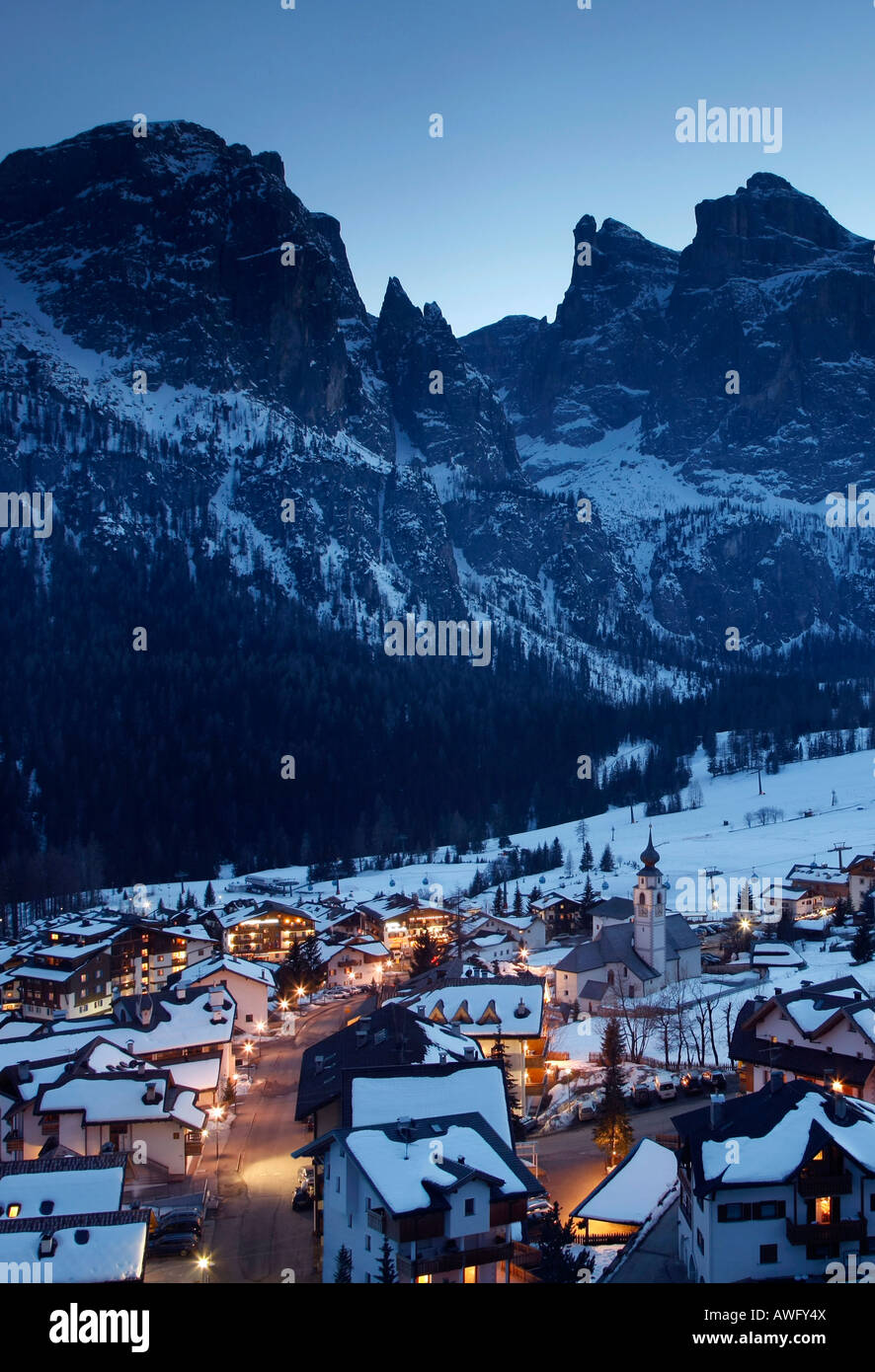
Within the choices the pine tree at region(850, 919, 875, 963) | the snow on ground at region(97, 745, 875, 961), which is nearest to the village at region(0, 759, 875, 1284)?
the pine tree at region(850, 919, 875, 963)

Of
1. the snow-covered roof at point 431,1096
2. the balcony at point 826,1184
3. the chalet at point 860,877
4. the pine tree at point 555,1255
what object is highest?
the balcony at point 826,1184

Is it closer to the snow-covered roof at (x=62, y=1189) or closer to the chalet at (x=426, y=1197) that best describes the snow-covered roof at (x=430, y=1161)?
the chalet at (x=426, y=1197)

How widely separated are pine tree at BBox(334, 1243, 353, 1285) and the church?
137 ft

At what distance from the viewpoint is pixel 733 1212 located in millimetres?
21688

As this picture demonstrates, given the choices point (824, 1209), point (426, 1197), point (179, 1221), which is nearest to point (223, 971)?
point (179, 1221)

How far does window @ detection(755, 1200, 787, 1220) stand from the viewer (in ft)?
71.3

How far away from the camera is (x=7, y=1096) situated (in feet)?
125

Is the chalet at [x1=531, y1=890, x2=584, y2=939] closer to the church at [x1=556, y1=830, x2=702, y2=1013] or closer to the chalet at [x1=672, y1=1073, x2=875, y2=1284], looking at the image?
the church at [x1=556, y1=830, x2=702, y2=1013]

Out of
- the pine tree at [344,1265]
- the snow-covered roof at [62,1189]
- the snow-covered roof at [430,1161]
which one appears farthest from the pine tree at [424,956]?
the pine tree at [344,1265]

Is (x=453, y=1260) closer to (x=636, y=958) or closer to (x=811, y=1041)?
(x=811, y=1041)

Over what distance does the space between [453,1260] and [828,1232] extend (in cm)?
753

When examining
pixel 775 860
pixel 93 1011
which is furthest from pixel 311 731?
pixel 93 1011

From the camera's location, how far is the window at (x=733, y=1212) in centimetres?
2166

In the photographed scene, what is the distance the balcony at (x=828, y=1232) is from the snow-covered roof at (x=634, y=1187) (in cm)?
712
